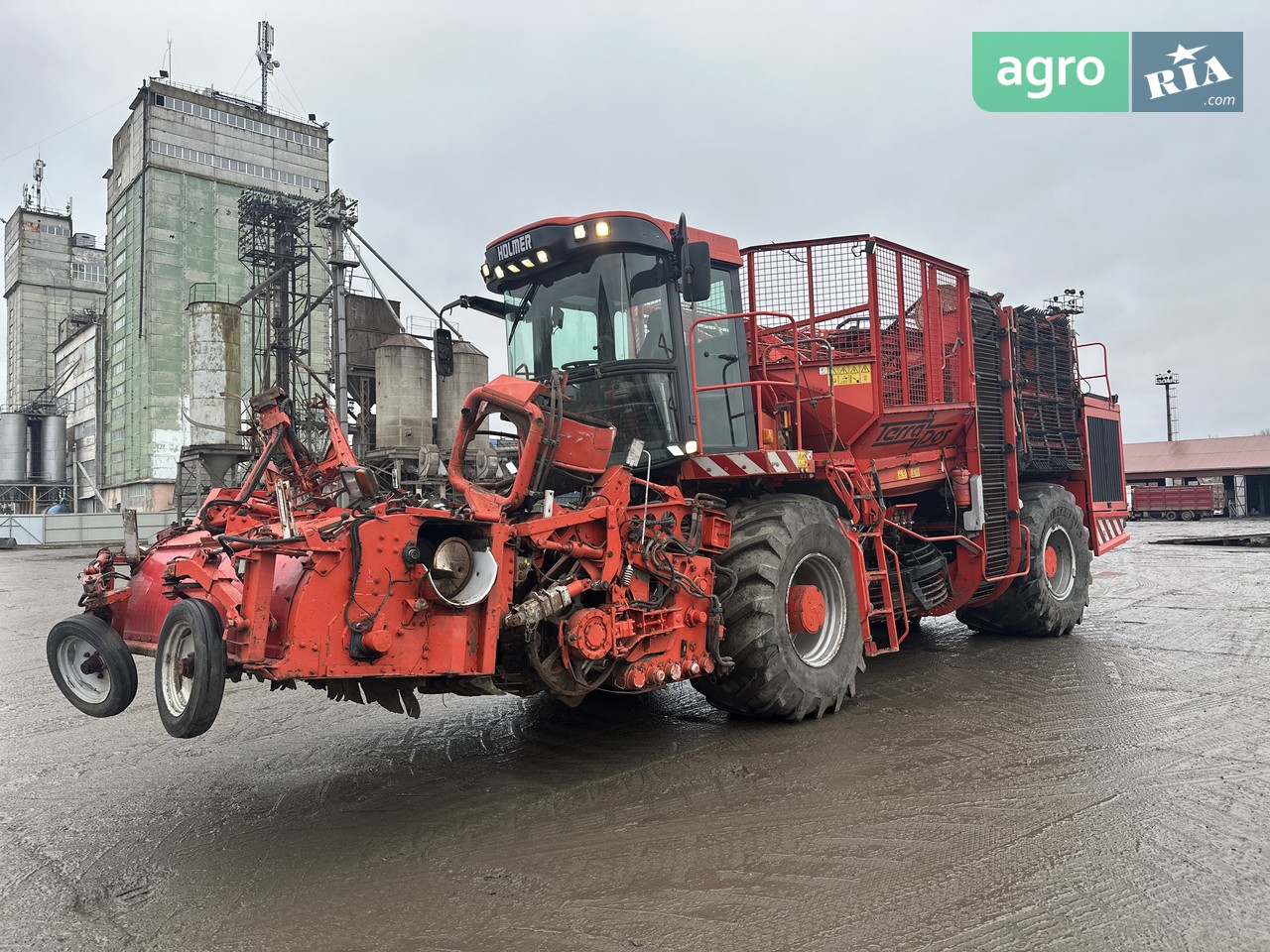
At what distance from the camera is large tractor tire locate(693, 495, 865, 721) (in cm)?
509

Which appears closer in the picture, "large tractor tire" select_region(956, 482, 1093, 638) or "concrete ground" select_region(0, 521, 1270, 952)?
"concrete ground" select_region(0, 521, 1270, 952)

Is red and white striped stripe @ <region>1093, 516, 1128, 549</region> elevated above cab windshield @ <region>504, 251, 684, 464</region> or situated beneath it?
situated beneath

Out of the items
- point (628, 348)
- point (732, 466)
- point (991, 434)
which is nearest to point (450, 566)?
point (628, 348)

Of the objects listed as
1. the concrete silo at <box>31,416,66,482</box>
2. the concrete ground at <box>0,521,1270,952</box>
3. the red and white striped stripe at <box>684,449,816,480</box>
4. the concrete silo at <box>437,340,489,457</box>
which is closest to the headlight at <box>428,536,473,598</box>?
the concrete ground at <box>0,521,1270,952</box>

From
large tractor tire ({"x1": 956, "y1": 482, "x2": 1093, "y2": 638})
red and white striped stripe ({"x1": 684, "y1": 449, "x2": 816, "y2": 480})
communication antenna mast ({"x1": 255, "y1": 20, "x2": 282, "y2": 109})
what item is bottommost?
large tractor tire ({"x1": 956, "y1": 482, "x2": 1093, "y2": 638})

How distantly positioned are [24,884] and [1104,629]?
897 centimetres

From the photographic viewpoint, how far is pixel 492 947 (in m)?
2.83

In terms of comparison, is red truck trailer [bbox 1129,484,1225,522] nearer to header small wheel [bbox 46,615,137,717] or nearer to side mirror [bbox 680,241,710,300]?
side mirror [bbox 680,241,710,300]

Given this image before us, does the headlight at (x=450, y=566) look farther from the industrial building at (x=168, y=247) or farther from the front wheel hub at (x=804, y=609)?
the industrial building at (x=168, y=247)

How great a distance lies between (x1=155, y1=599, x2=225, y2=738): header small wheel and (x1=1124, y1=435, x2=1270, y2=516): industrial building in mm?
51240

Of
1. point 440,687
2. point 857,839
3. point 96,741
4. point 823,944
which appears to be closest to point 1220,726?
point 857,839

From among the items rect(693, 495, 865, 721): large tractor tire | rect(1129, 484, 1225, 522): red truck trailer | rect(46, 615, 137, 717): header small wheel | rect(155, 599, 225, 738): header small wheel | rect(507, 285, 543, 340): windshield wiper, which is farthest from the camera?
rect(1129, 484, 1225, 522): red truck trailer

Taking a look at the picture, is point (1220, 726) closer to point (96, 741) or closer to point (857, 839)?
point (857, 839)

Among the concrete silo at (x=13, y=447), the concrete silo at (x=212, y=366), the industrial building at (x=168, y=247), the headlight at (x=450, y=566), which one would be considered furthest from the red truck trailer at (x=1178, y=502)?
the concrete silo at (x=13, y=447)
